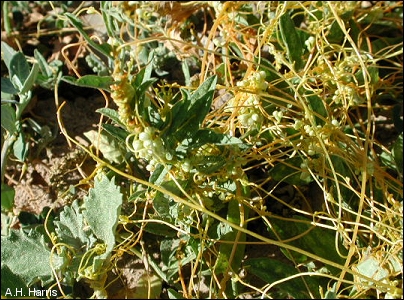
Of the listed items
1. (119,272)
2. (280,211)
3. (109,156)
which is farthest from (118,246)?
(280,211)

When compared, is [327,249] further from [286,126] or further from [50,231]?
[50,231]

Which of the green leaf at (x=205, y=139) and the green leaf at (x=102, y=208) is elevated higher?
the green leaf at (x=205, y=139)

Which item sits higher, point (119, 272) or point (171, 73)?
point (171, 73)

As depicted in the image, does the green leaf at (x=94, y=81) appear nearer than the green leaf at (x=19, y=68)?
Yes

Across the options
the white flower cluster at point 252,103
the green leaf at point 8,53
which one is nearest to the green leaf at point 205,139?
the white flower cluster at point 252,103

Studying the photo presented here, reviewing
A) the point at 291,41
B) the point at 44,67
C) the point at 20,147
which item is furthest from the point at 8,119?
the point at 291,41

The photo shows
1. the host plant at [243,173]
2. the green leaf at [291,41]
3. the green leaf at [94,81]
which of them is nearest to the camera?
the green leaf at [94,81]

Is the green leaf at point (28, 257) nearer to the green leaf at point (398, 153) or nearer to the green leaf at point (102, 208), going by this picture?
the green leaf at point (102, 208)
